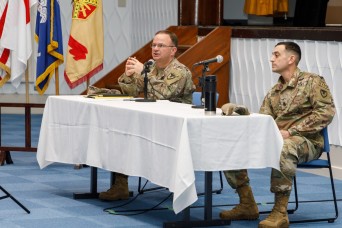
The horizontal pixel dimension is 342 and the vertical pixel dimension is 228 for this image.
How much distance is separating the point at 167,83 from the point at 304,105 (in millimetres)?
1091

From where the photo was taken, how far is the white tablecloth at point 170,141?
507 centimetres

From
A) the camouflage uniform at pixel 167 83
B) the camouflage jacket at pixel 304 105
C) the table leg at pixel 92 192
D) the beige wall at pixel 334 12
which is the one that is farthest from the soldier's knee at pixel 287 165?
the beige wall at pixel 334 12

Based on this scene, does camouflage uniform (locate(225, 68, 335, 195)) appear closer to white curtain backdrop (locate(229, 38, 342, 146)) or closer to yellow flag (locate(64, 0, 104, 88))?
white curtain backdrop (locate(229, 38, 342, 146))

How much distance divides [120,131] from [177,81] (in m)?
0.74

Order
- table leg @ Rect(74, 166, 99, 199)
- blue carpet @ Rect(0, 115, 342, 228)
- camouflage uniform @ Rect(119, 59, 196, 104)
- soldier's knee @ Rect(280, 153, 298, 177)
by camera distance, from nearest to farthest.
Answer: soldier's knee @ Rect(280, 153, 298, 177) → blue carpet @ Rect(0, 115, 342, 228) → camouflage uniform @ Rect(119, 59, 196, 104) → table leg @ Rect(74, 166, 99, 199)

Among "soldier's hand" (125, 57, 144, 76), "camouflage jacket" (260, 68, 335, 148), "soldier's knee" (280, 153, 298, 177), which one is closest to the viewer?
"soldier's knee" (280, 153, 298, 177)

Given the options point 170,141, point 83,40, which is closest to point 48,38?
point 83,40

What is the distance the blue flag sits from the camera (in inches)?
339

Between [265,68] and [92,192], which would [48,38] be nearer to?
[265,68]

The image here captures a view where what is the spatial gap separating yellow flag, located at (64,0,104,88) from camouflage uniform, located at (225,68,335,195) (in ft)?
10.8

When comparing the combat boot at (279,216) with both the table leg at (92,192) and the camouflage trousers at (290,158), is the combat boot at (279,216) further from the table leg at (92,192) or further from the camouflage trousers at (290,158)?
the table leg at (92,192)

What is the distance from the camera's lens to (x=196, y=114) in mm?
5316

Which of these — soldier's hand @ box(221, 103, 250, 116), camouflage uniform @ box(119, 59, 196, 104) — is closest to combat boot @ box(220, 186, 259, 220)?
soldier's hand @ box(221, 103, 250, 116)

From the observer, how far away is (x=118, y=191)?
6.60 meters
